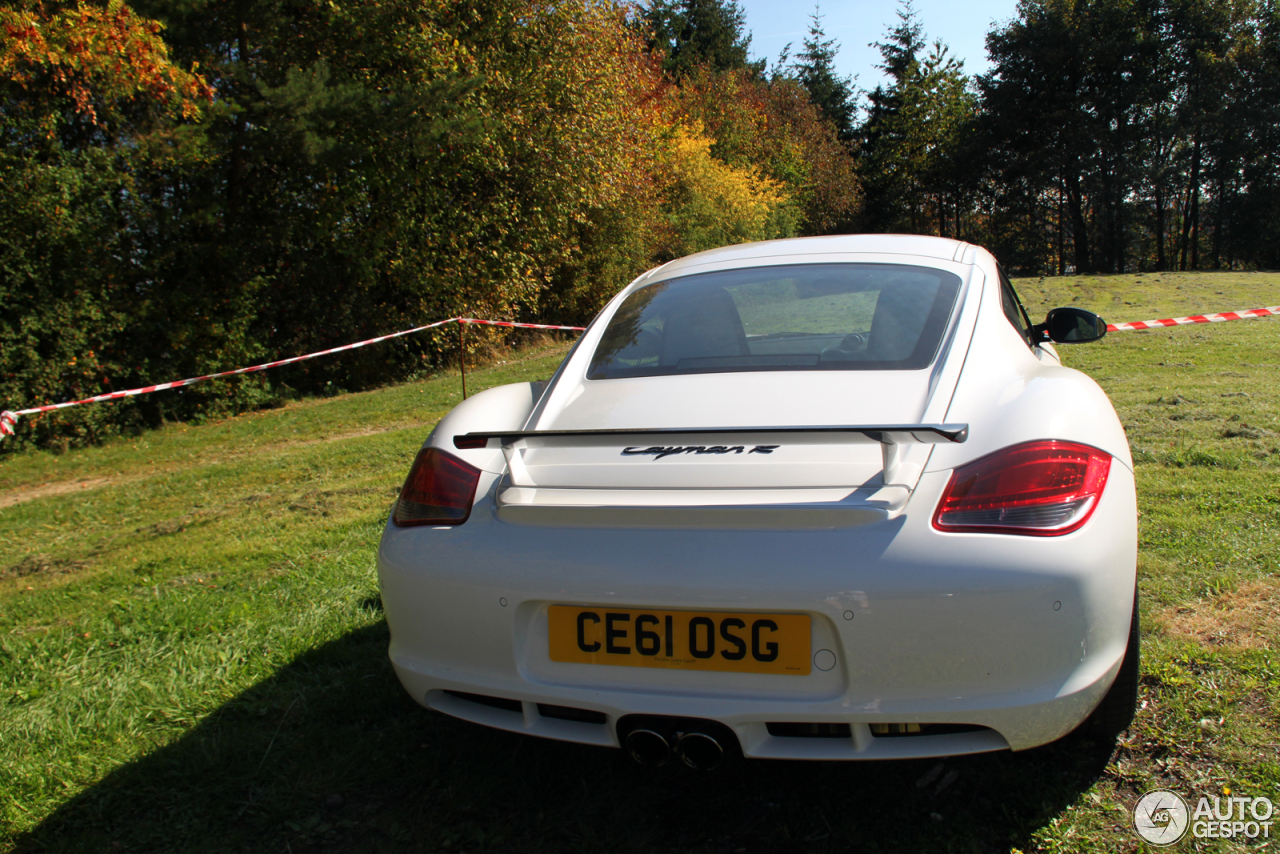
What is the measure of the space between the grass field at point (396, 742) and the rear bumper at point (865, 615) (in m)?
0.37

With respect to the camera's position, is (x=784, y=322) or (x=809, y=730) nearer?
(x=809, y=730)

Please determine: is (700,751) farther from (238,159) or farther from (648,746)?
(238,159)

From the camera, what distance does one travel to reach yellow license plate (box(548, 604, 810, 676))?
1.79 metres

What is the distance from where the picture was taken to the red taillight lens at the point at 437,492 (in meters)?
2.14

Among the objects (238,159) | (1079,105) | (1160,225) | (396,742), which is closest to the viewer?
(396,742)

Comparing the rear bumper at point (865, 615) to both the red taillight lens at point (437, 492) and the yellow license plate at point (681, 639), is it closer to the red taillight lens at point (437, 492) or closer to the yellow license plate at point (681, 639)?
the yellow license plate at point (681, 639)

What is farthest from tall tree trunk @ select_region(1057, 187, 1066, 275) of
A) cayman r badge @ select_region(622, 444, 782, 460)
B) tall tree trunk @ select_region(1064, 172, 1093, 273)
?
cayman r badge @ select_region(622, 444, 782, 460)

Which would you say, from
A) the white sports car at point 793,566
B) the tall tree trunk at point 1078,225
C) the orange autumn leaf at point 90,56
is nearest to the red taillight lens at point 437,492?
the white sports car at point 793,566

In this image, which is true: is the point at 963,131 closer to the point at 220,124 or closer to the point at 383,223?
the point at 383,223

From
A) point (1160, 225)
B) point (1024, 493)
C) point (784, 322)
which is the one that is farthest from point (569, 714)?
point (1160, 225)

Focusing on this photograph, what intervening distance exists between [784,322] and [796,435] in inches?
52.2

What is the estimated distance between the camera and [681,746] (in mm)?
1864

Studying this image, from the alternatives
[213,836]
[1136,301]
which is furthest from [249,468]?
[1136,301]

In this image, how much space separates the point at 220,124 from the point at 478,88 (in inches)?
172
